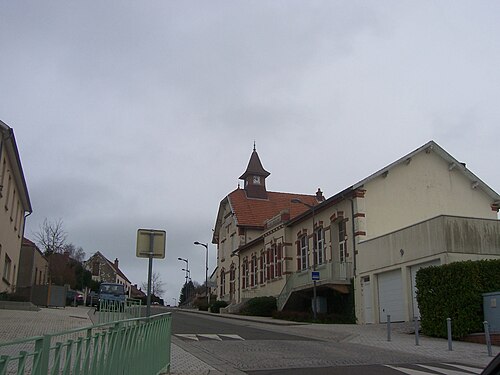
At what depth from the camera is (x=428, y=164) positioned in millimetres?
32594

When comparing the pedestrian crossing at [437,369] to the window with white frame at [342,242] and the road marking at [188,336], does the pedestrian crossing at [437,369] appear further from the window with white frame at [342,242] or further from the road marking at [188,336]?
the window with white frame at [342,242]

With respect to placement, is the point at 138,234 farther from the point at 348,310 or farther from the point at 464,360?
the point at 348,310

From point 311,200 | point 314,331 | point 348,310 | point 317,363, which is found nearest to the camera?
point 317,363

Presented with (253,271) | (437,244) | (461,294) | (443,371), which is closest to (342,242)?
(437,244)

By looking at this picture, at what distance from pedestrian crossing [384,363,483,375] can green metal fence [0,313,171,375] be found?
5448 millimetres

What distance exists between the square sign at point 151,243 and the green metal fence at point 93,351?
212 centimetres

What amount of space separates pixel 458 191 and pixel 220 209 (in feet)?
104

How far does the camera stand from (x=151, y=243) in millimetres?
12133

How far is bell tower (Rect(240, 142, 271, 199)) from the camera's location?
57.5m

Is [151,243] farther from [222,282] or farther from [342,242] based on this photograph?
[222,282]

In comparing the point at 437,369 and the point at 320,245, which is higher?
the point at 320,245

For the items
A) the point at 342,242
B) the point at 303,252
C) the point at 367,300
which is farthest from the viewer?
the point at 303,252

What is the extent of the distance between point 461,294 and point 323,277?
1299 centimetres

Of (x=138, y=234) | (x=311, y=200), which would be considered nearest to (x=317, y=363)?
(x=138, y=234)
